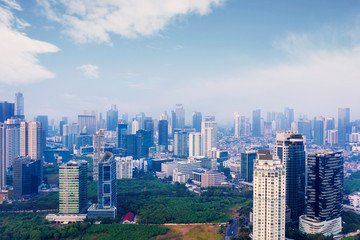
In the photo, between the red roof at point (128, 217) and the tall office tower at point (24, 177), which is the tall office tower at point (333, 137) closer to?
the red roof at point (128, 217)

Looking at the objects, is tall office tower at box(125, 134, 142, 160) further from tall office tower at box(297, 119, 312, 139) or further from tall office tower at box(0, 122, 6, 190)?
tall office tower at box(297, 119, 312, 139)

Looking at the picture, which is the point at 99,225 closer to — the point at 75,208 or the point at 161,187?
the point at 75,208

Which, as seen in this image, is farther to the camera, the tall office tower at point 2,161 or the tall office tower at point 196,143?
the tall office tower at point 196,143

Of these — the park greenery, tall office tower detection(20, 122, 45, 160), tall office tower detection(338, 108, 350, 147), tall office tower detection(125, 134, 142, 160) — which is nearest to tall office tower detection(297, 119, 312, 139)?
tall office tower detection(338, 108, 350, 147)

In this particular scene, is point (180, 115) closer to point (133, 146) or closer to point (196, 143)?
point (196, 143)

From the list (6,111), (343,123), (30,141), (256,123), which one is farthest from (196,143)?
(256,123)

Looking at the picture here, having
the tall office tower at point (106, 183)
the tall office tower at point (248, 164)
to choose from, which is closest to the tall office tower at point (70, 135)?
the tall office tower at point (248, 164)
